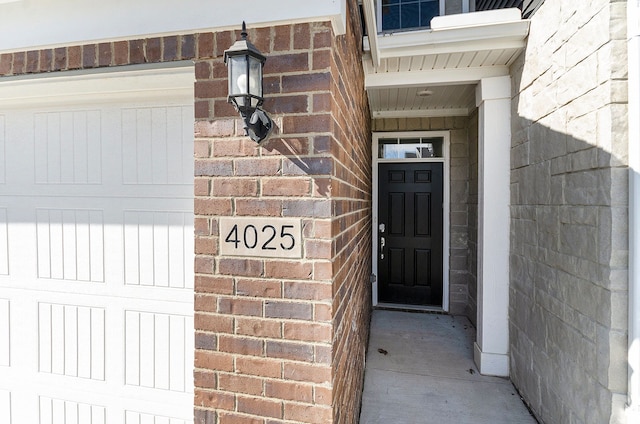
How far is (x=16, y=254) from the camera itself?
1.89 m

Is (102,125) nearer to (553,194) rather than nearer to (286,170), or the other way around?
(286,170)

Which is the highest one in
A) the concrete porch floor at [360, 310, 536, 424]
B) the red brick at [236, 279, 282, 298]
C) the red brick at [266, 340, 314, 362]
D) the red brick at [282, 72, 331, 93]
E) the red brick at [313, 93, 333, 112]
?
the red brick at [282, 72, 331, 93]

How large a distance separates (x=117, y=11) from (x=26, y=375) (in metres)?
2.03

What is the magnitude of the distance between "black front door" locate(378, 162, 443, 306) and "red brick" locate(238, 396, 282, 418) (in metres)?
3.55

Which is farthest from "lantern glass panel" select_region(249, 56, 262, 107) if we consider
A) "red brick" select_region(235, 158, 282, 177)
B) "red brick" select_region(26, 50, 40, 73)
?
"red brick" select_region(26, 50, 40, 73)

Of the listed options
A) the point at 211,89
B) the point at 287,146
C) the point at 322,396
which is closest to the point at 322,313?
the point at 322,396

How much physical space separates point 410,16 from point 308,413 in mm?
4016

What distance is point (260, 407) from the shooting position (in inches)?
51.8

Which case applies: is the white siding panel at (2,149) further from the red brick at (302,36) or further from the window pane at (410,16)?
the window pane at (410,16)

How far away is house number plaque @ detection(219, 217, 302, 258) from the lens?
1.29 meters

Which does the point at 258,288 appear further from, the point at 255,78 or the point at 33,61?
the point at 33,61

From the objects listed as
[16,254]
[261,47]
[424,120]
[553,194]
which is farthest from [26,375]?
[424,120]

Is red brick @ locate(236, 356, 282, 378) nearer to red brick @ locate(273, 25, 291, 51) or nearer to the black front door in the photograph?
red brick @ locate(273, 25, 291, 51)

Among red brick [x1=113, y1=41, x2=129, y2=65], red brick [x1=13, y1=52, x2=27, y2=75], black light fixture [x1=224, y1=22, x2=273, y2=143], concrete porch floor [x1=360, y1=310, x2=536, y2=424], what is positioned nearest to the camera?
black light fixture [x1=224, y1=22, x2=273, y2=143]
